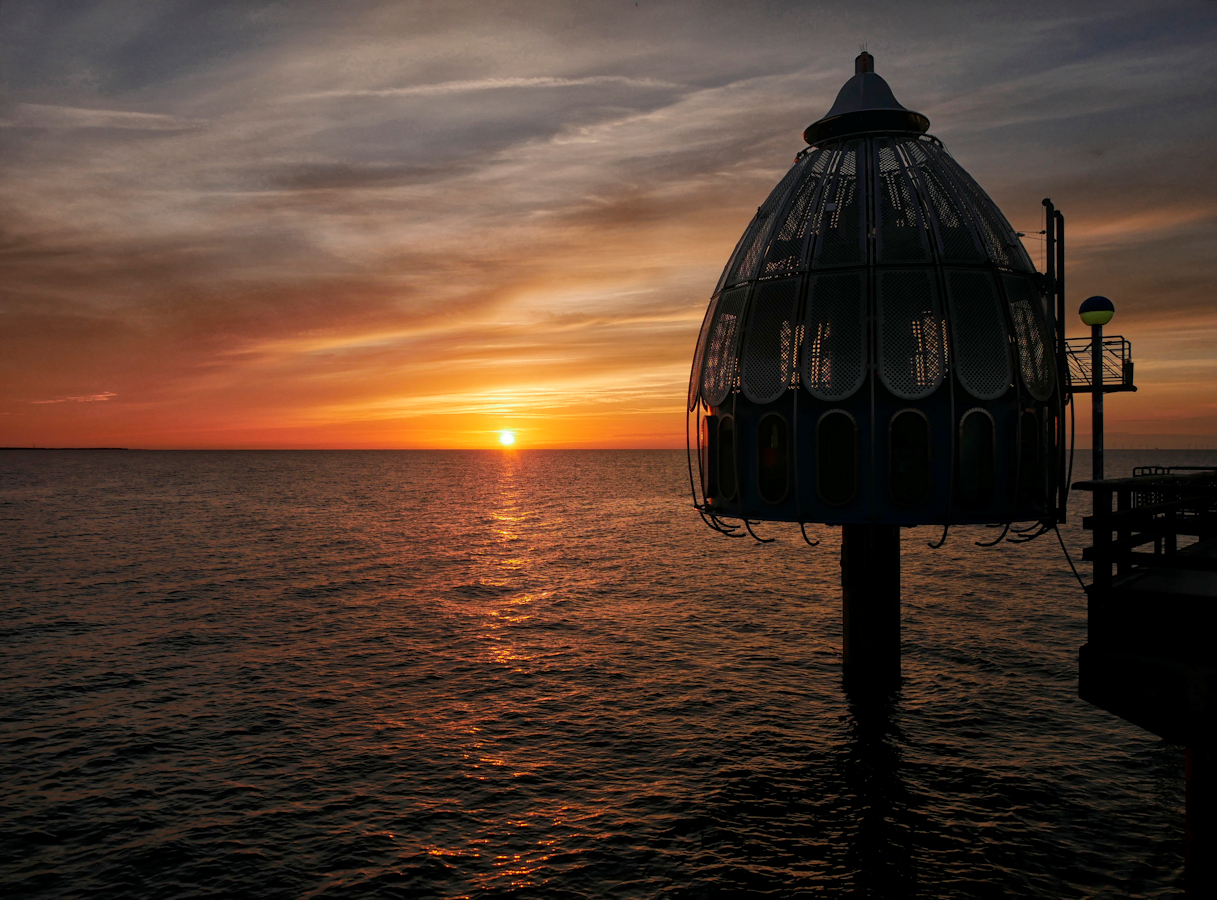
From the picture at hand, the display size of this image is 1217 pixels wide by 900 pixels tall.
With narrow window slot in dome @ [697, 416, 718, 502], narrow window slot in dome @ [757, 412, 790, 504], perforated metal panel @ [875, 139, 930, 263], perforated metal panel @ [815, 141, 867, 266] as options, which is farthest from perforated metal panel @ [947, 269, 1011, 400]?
narrow window slot in dome @ [697, 416, 718, 502]

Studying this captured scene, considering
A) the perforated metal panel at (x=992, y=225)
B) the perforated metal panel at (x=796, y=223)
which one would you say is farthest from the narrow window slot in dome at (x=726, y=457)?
the perforated metal panel at (x=992, y=225)

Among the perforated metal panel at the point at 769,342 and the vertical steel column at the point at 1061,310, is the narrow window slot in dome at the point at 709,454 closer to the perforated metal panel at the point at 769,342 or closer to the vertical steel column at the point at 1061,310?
the perforated metal panel at the point at 769,342

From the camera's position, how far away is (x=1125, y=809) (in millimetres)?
16438

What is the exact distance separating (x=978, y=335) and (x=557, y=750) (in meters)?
14.3

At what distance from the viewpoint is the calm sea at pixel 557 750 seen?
14.6m

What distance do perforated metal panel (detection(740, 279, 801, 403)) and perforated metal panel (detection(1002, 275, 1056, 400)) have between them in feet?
16.1

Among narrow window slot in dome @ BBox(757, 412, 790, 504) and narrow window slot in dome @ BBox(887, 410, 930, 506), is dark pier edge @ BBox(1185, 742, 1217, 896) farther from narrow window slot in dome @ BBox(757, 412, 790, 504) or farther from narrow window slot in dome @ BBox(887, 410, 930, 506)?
narrow window slot in dome @ BBox(757, 412, 790, 504)

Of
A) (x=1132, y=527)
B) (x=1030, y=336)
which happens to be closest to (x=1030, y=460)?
(x=1030, y=336)

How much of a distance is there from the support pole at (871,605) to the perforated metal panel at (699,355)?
17.4 feet

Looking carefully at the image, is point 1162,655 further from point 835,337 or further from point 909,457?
point 835,337

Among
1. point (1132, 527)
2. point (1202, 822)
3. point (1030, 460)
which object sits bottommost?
point (1202, 822)

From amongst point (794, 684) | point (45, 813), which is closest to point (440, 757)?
point (45, 813)

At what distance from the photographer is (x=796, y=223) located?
62.4 ft

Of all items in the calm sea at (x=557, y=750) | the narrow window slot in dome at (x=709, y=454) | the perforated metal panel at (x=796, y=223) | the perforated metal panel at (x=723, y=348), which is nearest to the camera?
the calm sea at (x=557, y=750)
